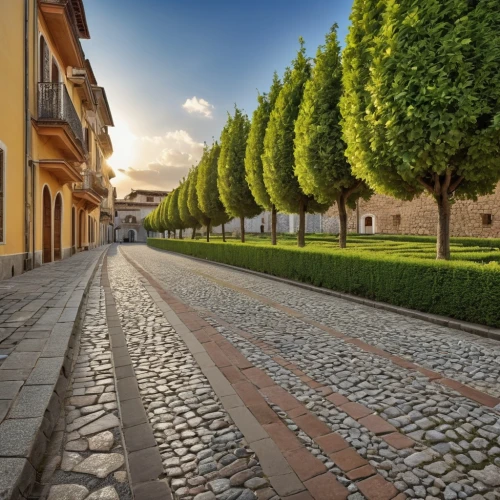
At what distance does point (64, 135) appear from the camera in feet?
41.2

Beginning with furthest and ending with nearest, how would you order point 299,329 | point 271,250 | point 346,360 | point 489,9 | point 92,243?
point 92,243
point 271,250
point 489,9
point 299,329
point 346,360

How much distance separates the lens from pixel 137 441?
2.46 metres

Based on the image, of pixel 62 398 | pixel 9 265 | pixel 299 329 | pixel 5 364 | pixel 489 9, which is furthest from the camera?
pixel 9 265

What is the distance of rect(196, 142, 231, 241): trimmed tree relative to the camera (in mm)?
24859

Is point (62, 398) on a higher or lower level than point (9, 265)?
lower

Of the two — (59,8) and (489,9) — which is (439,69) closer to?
(489,9)

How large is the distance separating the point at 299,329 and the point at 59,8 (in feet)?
44.2

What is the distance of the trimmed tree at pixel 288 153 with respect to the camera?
1420cm

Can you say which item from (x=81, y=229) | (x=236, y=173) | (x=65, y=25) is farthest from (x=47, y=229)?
(x=81, y=229)

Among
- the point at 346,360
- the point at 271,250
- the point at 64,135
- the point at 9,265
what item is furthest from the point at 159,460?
the point at 64,135

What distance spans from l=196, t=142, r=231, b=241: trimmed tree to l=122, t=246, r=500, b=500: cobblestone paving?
19.0 m

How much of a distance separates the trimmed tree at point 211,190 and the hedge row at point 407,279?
13549 millimetres

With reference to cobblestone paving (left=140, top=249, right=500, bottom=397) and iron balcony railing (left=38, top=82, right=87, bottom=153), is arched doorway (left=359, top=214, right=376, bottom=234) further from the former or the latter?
cobblestone paving (left=140, top=249, right=500, bottom=397)

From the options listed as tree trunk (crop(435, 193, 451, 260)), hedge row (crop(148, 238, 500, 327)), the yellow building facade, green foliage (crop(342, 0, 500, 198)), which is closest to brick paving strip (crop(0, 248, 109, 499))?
the yellow building facade
